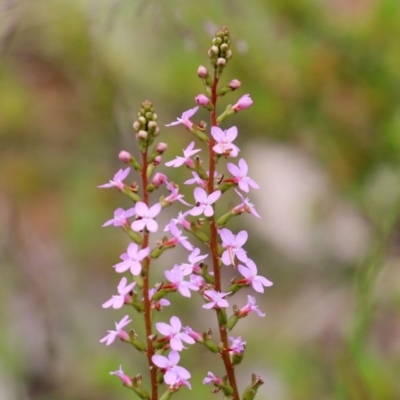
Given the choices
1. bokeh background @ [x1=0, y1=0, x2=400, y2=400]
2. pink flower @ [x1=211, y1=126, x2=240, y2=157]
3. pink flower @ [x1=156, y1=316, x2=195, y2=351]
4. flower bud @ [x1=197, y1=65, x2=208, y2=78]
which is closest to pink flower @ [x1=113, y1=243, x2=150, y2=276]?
pink flower @ [x1=156, y1=316, x2=195, y2=351]

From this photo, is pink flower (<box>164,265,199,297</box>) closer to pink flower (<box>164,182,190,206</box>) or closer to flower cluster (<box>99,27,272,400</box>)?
flower cluster (<box>99,27,272,400</box>)

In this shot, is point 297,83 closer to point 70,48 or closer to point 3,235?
point 70,48

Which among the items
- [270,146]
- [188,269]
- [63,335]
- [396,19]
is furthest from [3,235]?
[188,269]

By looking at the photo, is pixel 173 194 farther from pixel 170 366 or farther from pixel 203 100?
pixel 170 366

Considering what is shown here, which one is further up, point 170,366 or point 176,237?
point 176,237

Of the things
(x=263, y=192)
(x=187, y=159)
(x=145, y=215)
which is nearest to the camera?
(x=145, y=215)

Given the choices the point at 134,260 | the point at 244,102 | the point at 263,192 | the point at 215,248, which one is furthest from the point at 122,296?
the point at 263,192
